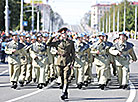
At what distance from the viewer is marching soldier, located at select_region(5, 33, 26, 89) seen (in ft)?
47.6

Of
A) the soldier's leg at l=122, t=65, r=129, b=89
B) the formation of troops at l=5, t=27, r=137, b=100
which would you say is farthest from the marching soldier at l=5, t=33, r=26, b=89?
the soldier's leg at l=122, t=65, r=129, b=89

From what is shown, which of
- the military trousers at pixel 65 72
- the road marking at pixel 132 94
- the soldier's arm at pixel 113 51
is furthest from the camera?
the soldier's arm at pixel 113 51

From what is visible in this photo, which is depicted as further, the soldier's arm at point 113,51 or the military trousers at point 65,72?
the soldier's arm at point 113,51

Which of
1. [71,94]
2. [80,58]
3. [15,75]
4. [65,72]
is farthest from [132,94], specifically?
[15,75]

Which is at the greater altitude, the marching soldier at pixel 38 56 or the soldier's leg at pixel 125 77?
the marching soldier at pixel 38 56

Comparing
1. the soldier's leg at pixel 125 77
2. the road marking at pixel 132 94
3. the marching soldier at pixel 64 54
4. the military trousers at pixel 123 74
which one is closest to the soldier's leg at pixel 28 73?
the military trousers at pixel 123 74

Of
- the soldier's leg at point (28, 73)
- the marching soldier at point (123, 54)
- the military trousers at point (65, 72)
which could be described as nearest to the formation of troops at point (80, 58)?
the marching soldier at point (123, 54)

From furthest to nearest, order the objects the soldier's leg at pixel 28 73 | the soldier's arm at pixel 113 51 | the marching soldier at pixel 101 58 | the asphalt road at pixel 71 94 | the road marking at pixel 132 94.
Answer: the soldier's leg at pixel 28 73
the marching soldier at pixel 101 58
the soldier's arm at pixel 113 51
the road marking at pixel 132 94
the asphalt road at pixel 71 94

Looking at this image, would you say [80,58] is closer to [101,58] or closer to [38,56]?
[101,58]

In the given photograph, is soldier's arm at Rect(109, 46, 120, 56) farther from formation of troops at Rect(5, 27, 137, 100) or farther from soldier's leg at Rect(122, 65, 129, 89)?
soldier's leg at Rect(122, 65, 129, 89)

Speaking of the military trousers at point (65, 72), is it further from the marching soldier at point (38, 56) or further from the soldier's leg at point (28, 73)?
the soldier's leg at point (28, 73)

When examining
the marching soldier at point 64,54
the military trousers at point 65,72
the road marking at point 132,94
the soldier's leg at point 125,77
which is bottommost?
the road marking at point 132,94

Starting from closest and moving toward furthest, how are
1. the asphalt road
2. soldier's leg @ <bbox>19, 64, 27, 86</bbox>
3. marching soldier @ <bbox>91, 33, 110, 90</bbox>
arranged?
the asphalt road
marching soldier @ <bbox>91, 33, 110, 90</bbox>
soldier's leg @ <bbox>19, 64, 27, 86</bbox>

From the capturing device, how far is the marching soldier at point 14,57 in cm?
1451
